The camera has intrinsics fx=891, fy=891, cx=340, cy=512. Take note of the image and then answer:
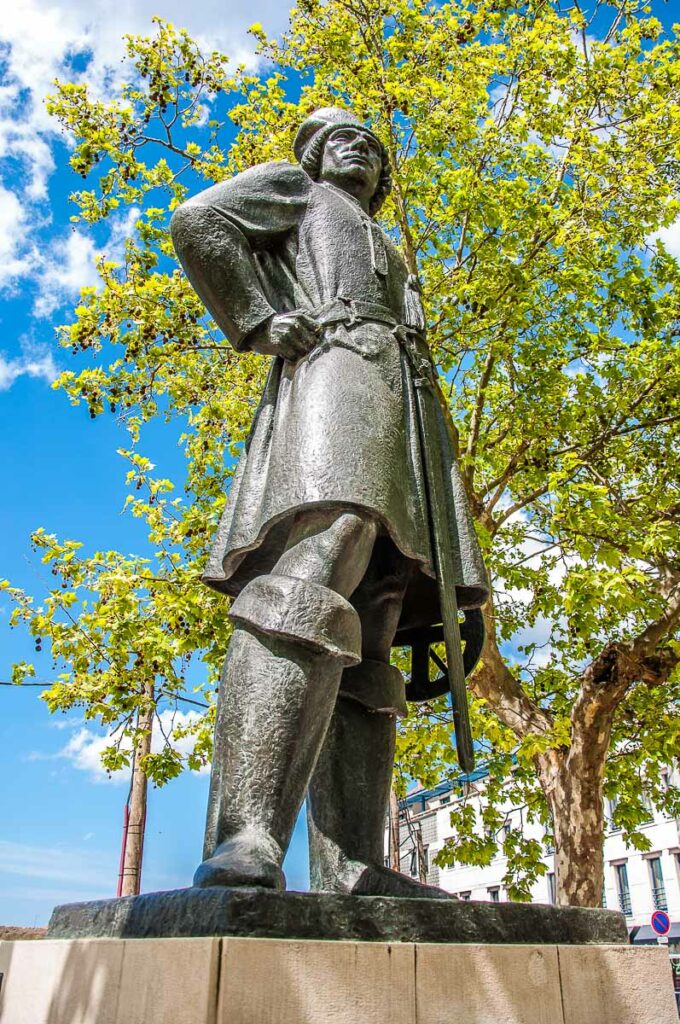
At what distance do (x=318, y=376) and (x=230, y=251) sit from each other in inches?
26.6

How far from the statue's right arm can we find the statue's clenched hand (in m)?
0.02

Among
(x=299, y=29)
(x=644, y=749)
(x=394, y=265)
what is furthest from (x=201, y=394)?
(x=394, y=265)

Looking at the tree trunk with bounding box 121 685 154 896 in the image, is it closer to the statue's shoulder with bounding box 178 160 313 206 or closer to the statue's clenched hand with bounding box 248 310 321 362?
the statue's shoulder with bounding box 178 160 313 206

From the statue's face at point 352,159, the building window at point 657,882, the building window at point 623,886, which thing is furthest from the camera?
the building window at point 623,886

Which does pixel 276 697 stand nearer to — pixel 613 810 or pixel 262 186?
pixel 262 186

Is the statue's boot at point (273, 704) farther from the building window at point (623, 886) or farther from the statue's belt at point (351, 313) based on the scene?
the building window at point (623, 886)

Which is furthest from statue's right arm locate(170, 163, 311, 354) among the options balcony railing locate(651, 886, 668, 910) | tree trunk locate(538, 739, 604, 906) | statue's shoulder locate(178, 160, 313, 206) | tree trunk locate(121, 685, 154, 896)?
balcony railing locate(651, 886, 668, 910)

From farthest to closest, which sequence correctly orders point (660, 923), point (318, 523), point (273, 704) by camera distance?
point (660, 923) < point (318, 523) < point (273, 704)

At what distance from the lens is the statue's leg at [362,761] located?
2.81 metres

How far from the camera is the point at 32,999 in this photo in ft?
7.38

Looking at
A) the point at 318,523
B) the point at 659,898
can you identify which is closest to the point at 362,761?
the point at 318,523

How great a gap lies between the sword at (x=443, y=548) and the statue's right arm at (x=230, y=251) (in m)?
0.59

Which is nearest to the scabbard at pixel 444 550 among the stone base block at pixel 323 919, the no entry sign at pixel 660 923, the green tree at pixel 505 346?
the stone base block at pixel 323 919

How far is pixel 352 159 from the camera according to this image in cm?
378
